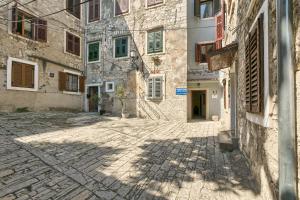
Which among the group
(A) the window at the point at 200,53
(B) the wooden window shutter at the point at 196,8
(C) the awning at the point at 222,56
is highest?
(B) the wooden window shutter at the point at 196,8

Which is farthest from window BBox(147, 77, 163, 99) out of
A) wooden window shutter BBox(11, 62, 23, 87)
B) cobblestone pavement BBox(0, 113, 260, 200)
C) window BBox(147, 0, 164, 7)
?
wooden window shutter BBox(11, 62, 23, 87)

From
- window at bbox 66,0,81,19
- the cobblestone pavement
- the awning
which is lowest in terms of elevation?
the cobblestone pavement

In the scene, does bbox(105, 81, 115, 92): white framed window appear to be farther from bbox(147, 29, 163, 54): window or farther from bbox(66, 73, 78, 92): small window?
bbox(147, 29, 163, 54): window

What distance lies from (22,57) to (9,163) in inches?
357

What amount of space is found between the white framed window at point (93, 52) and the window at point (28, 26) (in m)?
3.58

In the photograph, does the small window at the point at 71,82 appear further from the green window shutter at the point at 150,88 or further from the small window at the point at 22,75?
the green window shutter at the point at 150,88

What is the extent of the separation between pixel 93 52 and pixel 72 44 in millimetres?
1591

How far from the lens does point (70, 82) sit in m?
13.8

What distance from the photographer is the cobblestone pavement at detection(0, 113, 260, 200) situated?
2.84 meters

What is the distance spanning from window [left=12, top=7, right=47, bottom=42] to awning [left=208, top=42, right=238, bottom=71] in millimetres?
10159

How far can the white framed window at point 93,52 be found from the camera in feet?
47.5

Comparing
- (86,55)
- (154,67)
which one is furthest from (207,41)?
(86,55)

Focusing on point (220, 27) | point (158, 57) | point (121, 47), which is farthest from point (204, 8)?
point (121, 47)

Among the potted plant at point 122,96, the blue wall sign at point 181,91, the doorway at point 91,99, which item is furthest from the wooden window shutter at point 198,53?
the doorway at point 91,99
